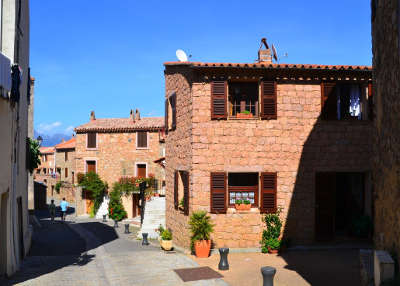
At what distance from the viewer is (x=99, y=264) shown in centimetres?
1273

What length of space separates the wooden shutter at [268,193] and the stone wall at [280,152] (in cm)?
24

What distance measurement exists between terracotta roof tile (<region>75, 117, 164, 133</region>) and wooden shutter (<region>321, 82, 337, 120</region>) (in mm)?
21904

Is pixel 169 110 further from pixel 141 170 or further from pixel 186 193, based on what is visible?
pixel 141 170

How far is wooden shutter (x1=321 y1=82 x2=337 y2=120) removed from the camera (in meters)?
14.6

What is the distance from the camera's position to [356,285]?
9562mm

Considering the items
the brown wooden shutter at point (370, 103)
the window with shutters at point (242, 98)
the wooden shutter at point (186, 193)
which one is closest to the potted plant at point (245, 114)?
the window with shutters at point (242, 98)

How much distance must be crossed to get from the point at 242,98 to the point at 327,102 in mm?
3075

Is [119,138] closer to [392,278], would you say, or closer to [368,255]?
[368,255]

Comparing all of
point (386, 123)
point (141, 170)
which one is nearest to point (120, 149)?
point (141, 170)

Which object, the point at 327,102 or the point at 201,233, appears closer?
the point at 201,233

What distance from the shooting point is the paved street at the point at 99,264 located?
10453 mm

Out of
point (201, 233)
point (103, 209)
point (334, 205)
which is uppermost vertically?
point (334, 205)

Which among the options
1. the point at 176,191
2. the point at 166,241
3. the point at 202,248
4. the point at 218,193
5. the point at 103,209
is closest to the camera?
the point at 202,248

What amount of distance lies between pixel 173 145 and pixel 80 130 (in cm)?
2208
